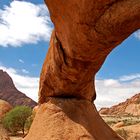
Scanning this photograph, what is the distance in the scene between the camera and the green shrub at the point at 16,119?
112ft

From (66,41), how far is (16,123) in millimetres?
27245

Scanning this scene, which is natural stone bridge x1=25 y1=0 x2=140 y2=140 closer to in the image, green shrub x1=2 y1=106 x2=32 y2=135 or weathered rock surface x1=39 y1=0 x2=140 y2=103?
weathered rock surface x1=39 y1=0 x2=140 y2=103

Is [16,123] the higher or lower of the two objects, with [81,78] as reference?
higher

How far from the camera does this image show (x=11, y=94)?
107812mm

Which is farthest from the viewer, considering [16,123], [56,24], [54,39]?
[16,123]

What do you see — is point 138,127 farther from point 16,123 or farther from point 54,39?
point 54,39

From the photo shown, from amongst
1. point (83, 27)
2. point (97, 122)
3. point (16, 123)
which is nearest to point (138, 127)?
point (16, 123)

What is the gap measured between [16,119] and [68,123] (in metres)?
25.0

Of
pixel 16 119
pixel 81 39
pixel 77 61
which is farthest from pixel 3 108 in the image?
pixel 81 39

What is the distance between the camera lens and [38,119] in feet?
34.9

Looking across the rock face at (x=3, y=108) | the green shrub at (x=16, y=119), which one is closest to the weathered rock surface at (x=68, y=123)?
the green shrub at (x=16, y=119)

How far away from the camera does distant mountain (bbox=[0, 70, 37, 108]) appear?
103 metres

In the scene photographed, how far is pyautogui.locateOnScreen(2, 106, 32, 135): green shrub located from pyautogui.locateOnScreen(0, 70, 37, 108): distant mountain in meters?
66.0

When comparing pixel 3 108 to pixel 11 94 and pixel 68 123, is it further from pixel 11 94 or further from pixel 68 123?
pixel 11 94
